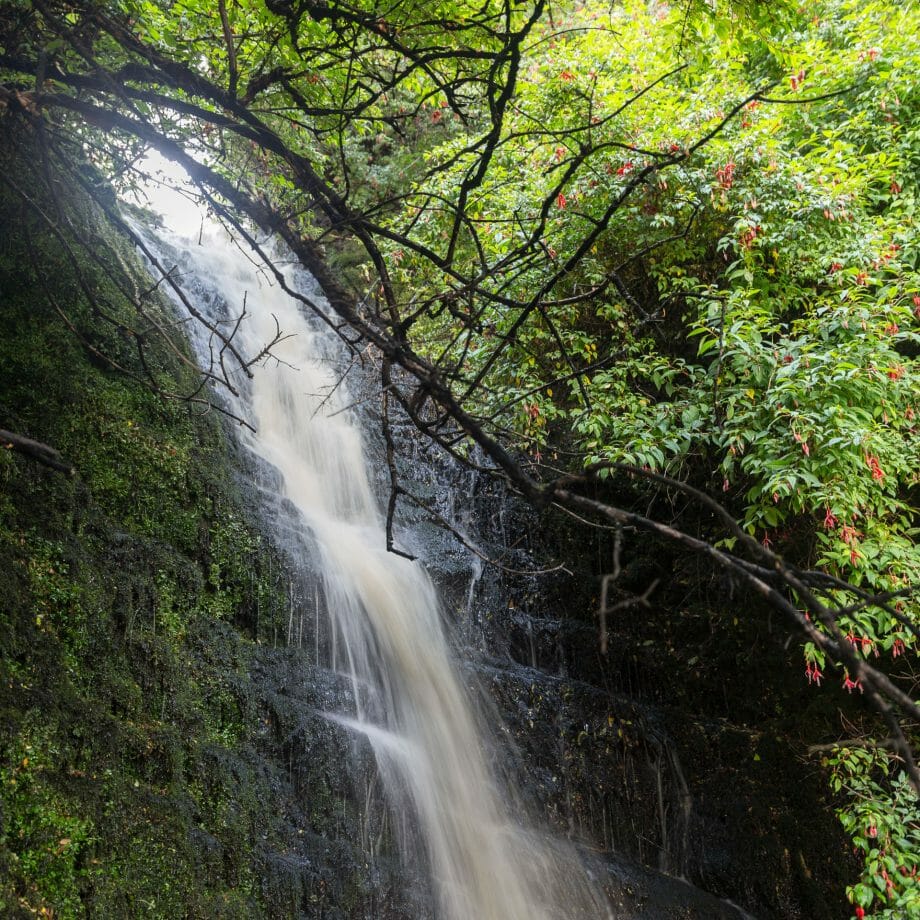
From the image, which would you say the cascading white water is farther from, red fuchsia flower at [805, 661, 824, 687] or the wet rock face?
red fuchsia flower at [805, 661, 824, 687]

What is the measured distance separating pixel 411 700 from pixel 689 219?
3934mm

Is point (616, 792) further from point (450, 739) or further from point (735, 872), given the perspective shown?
point (450, 739)

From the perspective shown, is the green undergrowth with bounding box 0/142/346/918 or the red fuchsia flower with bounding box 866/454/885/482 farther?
the red fuchsia flower with bounding box 866/454/885/482

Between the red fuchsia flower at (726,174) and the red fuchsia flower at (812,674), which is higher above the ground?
the red fuchsia flower at (726,174)

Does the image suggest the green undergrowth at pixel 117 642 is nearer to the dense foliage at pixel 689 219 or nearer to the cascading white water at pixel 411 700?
the cascading white water at pixel 411 700

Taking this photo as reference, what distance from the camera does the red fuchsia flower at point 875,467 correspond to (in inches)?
170

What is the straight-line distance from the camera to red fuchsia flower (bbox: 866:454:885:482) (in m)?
4.32

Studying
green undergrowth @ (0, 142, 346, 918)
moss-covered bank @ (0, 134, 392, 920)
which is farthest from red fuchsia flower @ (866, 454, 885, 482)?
green undergrowth @ (0, 142, 346, 918)

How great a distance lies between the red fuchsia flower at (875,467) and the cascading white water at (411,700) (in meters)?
3.21

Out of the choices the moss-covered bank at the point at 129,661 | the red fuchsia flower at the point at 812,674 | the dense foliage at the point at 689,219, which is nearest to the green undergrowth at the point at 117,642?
the moss-covered bank at the point at 129,661

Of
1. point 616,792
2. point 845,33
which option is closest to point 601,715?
point 616,792

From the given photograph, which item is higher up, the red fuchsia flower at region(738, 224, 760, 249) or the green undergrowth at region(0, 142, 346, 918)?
the red fuchsia flower at region(738, 224, 760, 249)

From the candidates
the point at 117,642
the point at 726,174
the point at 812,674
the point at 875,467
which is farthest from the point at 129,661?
the point at 726,174

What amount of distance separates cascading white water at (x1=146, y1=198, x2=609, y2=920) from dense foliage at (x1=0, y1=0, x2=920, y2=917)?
3.11 ft
